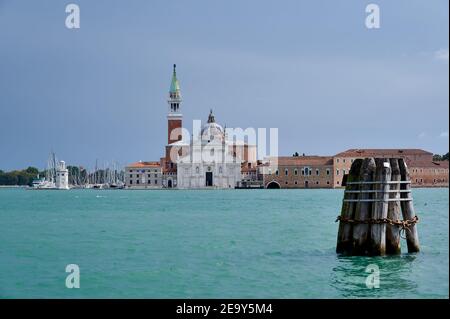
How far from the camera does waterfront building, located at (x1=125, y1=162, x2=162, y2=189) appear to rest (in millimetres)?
84688

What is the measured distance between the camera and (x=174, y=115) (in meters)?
85.5

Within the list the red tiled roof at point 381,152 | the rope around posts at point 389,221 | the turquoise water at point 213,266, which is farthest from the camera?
the red tiled roof at point 381,152

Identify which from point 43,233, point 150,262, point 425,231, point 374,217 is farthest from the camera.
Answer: point 43,233

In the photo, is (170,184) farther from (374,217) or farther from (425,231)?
(374,217)

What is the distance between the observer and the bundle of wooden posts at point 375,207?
10023 millimetres

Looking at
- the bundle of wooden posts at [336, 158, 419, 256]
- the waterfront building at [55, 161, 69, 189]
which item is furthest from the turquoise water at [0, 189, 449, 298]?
the waterfront building at [55, 161, 69, 189]

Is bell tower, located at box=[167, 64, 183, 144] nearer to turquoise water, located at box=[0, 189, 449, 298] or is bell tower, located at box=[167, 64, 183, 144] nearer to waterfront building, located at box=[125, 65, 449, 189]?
waterfront building, located at box=[125, 65, 449, 189]

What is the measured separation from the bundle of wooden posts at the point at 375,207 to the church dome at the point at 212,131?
68.9 m

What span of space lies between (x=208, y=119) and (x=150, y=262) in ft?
240

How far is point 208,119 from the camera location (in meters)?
84.9

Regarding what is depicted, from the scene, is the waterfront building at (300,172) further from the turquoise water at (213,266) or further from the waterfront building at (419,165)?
the turquoise water at (213,266)

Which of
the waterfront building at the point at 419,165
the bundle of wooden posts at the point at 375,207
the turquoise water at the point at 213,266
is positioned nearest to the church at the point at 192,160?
the waterfront building at the point at 419,165
